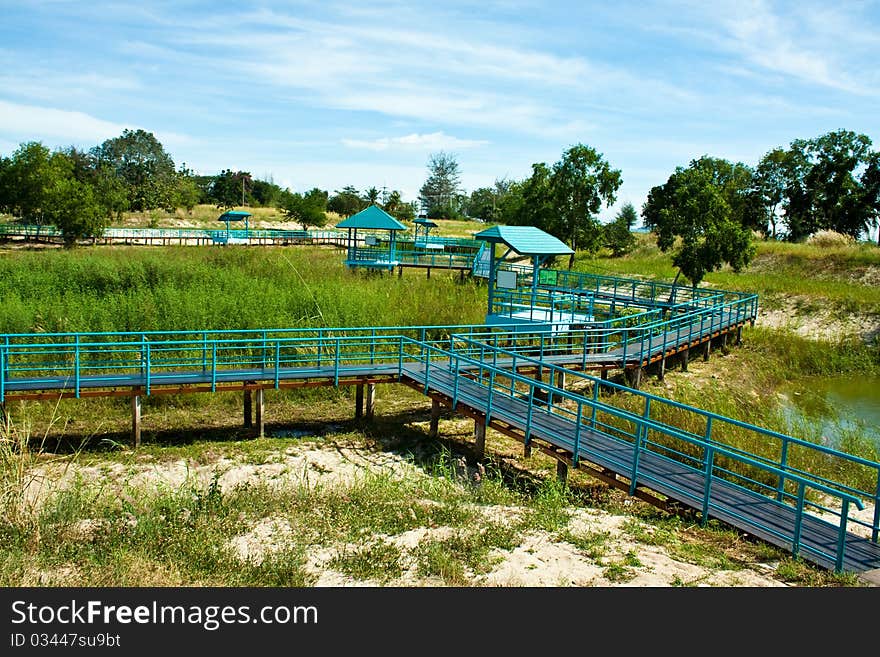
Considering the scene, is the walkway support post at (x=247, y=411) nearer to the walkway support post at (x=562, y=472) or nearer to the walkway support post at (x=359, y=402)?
the walkway support post at (x=359, y=402)

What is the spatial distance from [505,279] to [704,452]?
31.8 ft

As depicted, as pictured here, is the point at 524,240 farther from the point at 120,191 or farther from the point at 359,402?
the point at 120,191

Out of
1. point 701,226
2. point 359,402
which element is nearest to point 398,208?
point 701,226

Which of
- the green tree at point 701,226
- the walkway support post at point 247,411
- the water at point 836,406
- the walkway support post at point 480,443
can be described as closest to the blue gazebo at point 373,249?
the green tree at point 701,226

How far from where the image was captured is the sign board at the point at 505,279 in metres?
21.8

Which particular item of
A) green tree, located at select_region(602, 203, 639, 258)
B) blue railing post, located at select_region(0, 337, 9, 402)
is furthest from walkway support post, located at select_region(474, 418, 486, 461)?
green tree, located at select_region(602, 203, 639, 258)

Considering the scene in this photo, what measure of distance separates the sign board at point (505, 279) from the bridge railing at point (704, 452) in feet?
11.0

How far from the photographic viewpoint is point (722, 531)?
995 cm

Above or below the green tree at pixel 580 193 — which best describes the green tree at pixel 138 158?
above

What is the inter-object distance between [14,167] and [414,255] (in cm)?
3357

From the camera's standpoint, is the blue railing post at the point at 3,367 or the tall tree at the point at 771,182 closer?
the blue railing post at the point at 3,367

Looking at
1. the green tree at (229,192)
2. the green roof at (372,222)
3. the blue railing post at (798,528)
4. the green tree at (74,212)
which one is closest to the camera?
the blue railing post at (798,528)

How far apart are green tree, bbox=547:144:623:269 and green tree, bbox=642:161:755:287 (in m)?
11.5

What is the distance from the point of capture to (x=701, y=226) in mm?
29828
